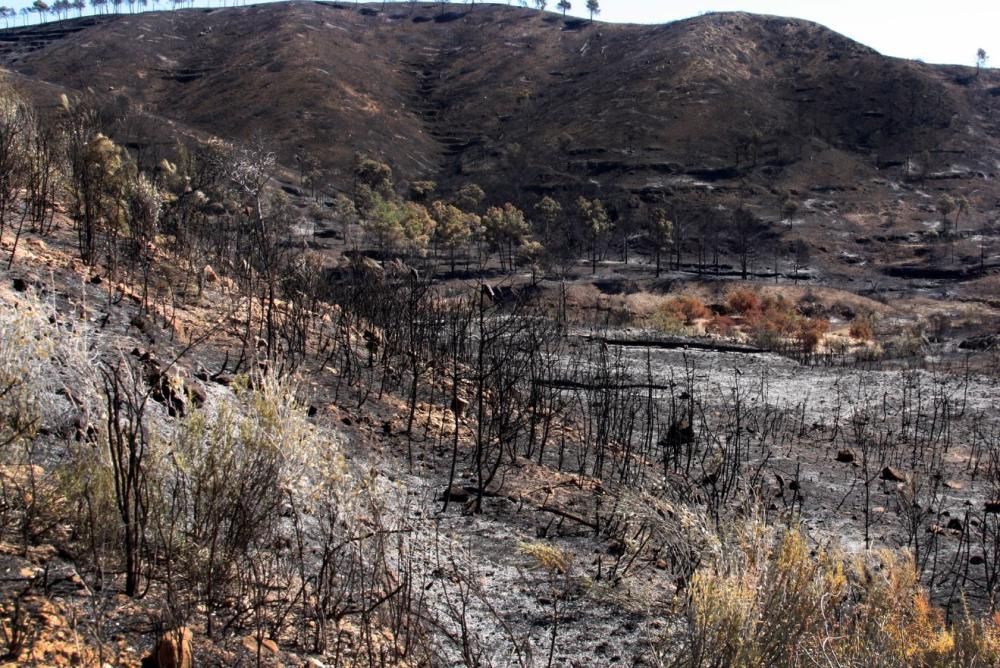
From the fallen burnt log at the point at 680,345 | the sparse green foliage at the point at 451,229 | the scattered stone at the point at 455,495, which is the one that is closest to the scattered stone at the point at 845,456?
the scattered stone at the point at 455,495

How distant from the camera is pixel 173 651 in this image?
3.04 m

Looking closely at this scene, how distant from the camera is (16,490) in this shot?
13.0 feet

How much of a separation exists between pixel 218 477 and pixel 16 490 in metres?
1.05

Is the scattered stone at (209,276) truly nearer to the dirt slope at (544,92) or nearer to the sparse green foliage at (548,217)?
the sparse green foliage at (548,217)

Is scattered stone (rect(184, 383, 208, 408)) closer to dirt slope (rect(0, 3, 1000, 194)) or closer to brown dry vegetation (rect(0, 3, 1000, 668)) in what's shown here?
brown dry vegetation (rect(0, 3, 1000, 668))

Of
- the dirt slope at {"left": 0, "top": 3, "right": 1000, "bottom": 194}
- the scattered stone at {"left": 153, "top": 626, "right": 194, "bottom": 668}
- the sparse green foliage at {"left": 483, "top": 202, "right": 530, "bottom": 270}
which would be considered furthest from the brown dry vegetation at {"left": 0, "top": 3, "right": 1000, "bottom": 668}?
the dirt slope at {"left": 0, "top": 3, "right": 1000, "bottom": 194}

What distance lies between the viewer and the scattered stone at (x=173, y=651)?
119 inches

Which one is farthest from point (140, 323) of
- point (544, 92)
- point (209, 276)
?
point (544, 92)

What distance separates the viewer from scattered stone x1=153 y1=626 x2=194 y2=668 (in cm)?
303

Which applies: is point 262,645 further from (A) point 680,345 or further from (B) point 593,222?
(B) point 593,222

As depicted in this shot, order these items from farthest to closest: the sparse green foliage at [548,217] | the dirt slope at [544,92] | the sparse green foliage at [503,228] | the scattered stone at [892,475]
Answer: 1. the dirt slope at [544,92]
2. the sparse green foliage at [548,217]
3. the sparse green foliage at [503,228]
4. the scattered stone at [892,475]

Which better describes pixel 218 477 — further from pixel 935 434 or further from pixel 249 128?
pixel 249 128

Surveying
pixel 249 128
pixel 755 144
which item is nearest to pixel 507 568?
pixel 755 144

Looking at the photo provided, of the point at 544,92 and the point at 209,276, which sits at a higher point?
the point at 544,92
